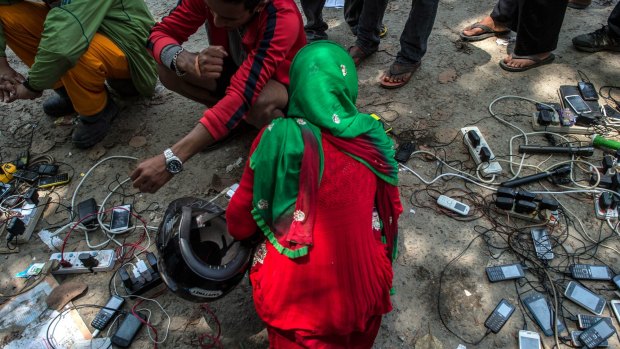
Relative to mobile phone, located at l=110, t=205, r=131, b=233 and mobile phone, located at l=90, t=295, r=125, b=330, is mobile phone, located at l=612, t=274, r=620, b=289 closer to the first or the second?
mobile phone, located at l=90, t=295, r=125, b=330

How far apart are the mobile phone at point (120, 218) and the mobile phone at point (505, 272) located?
2302 millimetres

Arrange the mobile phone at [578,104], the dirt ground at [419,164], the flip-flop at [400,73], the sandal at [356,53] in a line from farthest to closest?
the sandal at [356,53] → the flip-flop at [400,73] → the mobile phone at [578,104] → the dirt ground at [419,164]

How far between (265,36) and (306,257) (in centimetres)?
131

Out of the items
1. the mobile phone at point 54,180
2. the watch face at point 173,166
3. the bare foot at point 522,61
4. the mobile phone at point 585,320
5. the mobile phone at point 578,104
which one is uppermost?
the watch face at point 173,166

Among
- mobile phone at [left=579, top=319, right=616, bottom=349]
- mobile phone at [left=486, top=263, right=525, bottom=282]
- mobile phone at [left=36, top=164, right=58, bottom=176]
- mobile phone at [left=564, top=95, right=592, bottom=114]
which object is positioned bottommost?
mobile phone at [left=579, top=319, right=616, bottom=349]

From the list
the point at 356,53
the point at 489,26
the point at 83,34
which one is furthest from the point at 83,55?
the point at 489,26

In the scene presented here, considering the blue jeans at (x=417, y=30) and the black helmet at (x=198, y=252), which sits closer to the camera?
the black helmet at (x=198, y=252)

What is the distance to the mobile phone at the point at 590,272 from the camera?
7.34ft

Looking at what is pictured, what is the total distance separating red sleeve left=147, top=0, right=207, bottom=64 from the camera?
249 centimetres

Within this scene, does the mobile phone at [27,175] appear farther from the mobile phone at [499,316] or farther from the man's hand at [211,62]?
the mobile phone at [499,316]

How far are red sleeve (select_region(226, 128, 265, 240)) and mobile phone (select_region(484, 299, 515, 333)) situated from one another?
53.8 inches

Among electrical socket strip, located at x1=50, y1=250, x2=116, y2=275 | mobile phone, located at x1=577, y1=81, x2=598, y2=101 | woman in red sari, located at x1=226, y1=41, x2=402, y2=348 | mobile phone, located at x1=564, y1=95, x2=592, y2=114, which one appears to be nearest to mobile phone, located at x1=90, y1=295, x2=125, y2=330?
electrical socket strip, located at x1=50, y1=250, x2=116, y2=275

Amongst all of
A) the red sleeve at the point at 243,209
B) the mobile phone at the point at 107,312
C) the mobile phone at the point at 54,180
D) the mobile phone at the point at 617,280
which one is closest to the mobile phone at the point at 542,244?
the mobile phone at the point at 617,280

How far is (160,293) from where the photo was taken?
2.30m
